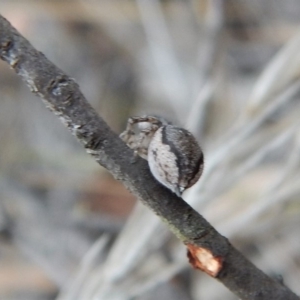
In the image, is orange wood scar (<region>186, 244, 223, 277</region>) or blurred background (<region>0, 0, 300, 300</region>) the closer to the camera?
orange wood scar (<region>186, 244, 223, 277</region>)

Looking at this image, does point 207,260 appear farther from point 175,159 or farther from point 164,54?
point 164,54

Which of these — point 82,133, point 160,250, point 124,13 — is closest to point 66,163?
point 124,13

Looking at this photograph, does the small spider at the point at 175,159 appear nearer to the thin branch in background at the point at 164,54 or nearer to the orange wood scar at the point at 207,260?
the orange wood scar at the point at 207,260

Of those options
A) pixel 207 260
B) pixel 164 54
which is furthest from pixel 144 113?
pixel 164 54

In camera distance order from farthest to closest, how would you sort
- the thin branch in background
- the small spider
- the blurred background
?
the thin branch in background < the blurred background < the small spider

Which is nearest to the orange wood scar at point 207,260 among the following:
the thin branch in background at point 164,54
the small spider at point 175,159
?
the small spider at point 175,159

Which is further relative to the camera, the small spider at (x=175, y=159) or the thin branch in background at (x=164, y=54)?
the thin branch in background at (x=164, y=54)

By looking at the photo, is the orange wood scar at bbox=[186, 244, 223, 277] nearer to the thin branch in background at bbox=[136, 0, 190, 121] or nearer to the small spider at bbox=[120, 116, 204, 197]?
the small spider at bbox=[120, 116, 204, 197]

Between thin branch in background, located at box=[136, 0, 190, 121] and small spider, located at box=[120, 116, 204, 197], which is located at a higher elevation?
thin branch in background, located at box=[136, 0, 190, 121]

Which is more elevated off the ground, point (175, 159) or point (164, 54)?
point (164, 54)

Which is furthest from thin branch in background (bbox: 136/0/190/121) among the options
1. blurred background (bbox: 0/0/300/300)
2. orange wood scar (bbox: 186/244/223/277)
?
orange wood scar (bbox: 186/244/223/277)
